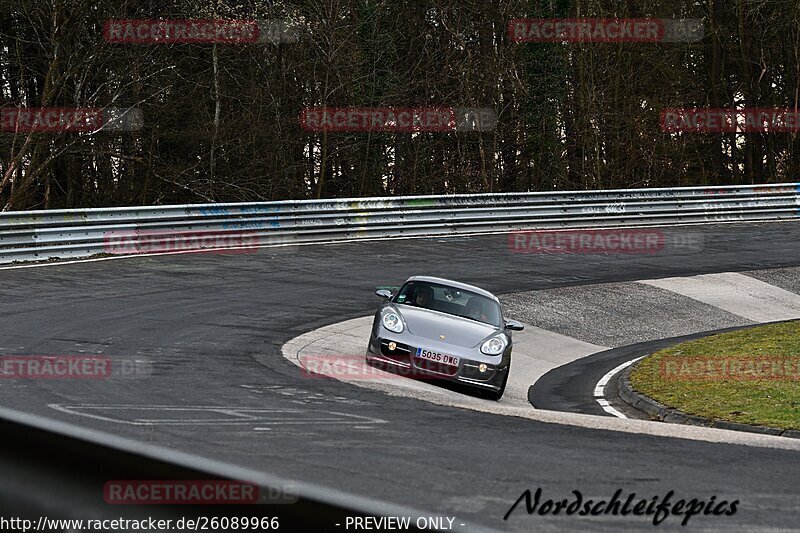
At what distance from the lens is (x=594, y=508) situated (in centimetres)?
580

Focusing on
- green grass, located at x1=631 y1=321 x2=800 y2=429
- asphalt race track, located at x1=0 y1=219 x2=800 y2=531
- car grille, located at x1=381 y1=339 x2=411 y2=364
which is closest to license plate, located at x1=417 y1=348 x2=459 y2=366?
car grille, located at x1=381 y1=339 x2=411 y2=364

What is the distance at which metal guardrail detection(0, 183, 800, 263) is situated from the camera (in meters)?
22.4

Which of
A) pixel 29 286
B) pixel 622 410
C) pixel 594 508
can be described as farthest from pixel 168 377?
pixel 29 286

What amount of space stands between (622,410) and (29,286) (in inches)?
419

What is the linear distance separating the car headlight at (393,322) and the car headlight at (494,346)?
1.06m

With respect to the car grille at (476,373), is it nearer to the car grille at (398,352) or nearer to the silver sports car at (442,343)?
the silver sports car at (442,343)

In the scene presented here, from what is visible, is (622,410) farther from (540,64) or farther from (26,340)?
(540,64)

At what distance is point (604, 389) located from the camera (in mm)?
15578

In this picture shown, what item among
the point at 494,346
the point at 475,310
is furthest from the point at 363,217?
the point at 494,346

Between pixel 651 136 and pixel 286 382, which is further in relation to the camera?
pixel 651 136

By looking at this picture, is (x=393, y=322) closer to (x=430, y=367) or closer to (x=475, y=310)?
(x=430, y=367)

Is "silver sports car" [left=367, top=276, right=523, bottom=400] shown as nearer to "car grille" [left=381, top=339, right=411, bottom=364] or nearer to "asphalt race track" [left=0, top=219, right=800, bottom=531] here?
"car grille" [left=381, top=339, right=411, bottom=364]

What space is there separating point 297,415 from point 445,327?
14.9 feet

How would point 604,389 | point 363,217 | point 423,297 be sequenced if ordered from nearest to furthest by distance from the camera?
Answer: point 423,297 → point 604,389 → point 363,217
